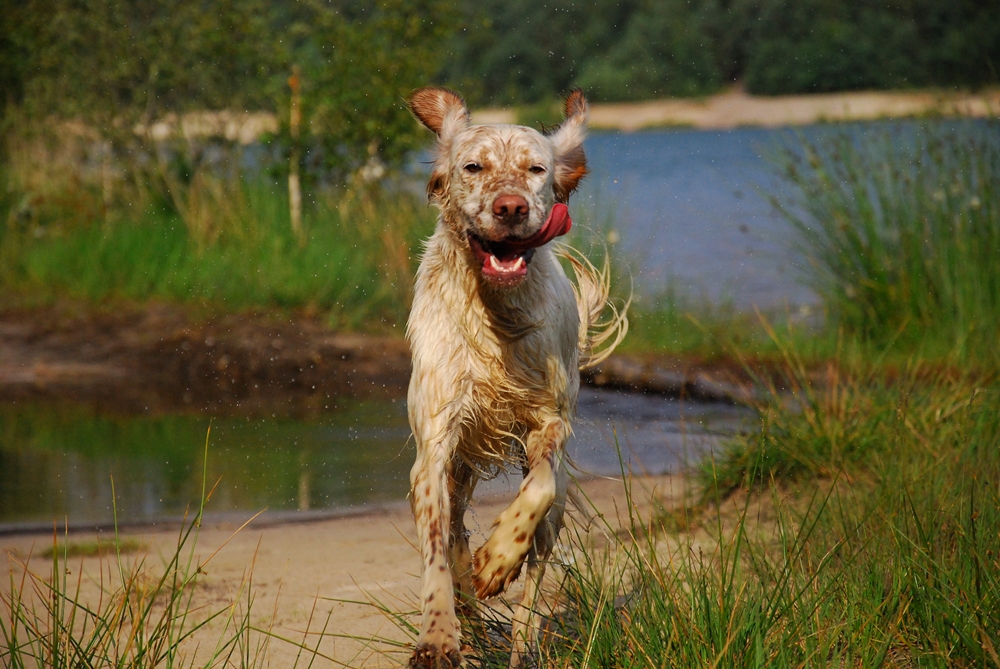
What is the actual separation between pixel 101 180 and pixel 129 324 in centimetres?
315

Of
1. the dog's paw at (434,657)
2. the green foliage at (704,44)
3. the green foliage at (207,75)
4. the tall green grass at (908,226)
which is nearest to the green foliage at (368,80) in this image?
the green foliage at (207,75)

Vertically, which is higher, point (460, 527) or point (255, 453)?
point (460, 527)

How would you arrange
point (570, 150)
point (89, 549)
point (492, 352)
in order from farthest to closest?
point (89, 549), point (570, 150), point (492, 352)

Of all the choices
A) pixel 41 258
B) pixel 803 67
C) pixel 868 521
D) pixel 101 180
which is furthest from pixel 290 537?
pixel 803 67

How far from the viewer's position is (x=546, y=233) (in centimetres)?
338

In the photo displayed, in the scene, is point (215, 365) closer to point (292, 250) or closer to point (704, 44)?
point (292, 250)

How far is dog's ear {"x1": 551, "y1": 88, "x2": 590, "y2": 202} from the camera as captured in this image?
365cm

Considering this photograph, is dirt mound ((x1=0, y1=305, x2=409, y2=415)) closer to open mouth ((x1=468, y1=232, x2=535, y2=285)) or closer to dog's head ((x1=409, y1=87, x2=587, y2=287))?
dog's head ((x1=409, y1=87, x2=587, y2=287))

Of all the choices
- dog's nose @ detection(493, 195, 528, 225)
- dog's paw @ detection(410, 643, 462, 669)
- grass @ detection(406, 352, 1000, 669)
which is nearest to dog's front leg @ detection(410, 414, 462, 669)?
dog's paw @ detection(410, 643, 462, 669)

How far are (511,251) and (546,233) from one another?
0.12m

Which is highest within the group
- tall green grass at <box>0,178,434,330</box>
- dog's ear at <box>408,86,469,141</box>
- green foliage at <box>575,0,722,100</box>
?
green foliage at <box>575,0,722,100</box>

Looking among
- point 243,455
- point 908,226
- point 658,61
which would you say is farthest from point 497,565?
point 658,61

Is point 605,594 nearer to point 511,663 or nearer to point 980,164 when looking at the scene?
point 511,663

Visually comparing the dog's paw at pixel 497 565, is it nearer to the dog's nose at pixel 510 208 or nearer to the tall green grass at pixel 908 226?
the dog's nose at pixel 510 208
